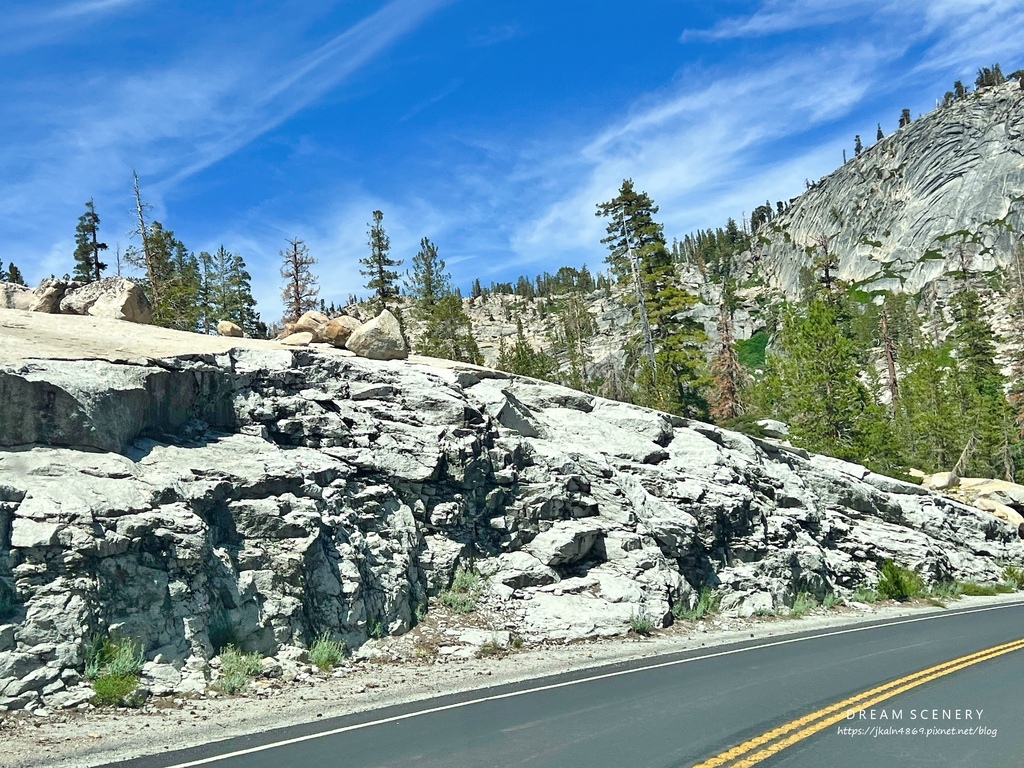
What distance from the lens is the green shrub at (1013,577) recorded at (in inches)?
1187

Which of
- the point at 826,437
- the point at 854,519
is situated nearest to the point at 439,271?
the point at 826,437

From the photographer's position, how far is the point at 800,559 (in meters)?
23.0

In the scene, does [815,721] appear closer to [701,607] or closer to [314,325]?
[701,607]

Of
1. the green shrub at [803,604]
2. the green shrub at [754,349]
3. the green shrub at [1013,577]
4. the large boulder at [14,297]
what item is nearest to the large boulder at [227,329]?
the large boulder at [14,297]

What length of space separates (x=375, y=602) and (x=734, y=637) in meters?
9.06

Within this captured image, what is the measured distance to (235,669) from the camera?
11.6 meters

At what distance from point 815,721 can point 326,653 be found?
8.73 metres

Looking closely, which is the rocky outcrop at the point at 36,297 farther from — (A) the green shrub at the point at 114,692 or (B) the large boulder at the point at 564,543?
(B) the large boulder at the point at 564,543

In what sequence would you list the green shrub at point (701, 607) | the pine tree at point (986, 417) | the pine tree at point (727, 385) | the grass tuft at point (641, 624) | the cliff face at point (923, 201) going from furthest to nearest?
the cliff face at point (923, 201)
the pine tree at point (727, 385)
the pine tree at point (986, 417)
the green shrub at point (701, 607)
the grass tuft at point (641, 624)

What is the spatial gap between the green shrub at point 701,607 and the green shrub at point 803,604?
2.71 m

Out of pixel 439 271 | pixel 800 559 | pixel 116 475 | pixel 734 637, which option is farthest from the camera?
pixel 439 271

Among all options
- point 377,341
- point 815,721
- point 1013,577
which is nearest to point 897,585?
point 1013,577

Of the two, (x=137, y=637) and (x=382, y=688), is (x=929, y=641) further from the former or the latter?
(x=137, y=637)

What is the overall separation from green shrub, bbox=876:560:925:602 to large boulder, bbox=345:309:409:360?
65.7 feet
